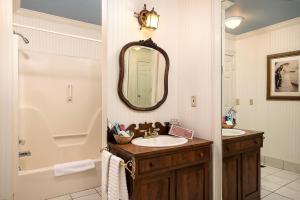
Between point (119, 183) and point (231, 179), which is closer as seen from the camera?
point (119, 183)

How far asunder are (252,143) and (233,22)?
104cm

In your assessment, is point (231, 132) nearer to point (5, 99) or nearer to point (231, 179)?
point (231, 179)

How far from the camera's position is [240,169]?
180 centimetres

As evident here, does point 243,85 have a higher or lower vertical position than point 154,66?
lower

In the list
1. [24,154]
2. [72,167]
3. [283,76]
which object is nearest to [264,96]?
[283,76]

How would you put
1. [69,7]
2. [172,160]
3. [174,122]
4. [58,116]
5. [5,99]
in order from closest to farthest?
[5,99] < [172,160] < [174,122] < [69,7] < [58,116]

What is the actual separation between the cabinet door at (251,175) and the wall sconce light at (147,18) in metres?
1.46

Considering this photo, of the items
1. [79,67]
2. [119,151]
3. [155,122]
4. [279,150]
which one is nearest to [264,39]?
[279,150]

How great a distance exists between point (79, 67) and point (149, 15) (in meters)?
1.69

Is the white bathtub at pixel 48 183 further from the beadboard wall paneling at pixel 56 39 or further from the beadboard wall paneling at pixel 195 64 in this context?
the beadboard wall paneling at pixel 56 39

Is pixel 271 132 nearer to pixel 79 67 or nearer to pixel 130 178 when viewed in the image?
pixel 130 178

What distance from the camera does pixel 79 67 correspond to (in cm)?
319

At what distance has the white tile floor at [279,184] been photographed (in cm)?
156

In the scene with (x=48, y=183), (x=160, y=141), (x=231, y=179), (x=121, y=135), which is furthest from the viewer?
(x=48, y=183)
